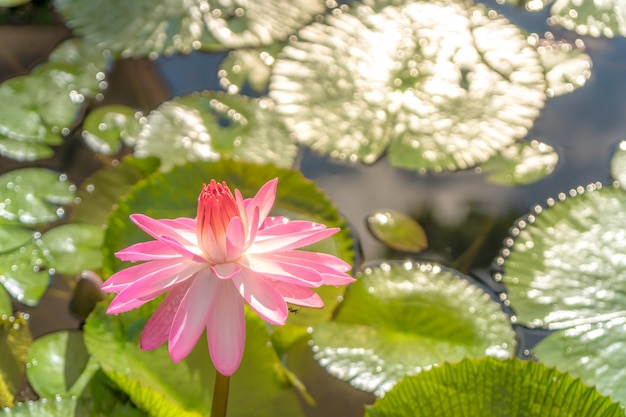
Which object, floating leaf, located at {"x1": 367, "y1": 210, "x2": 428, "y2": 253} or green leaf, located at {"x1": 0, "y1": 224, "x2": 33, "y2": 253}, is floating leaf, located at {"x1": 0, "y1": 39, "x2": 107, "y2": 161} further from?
floating leaf, located at {"x1": 367, "y1": 210, "x2": 428, "y2": 253}

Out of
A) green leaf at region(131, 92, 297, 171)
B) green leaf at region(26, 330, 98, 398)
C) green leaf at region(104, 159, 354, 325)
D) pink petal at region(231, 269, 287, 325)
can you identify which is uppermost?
→ pink petal at region(231, 269, 287, 325)

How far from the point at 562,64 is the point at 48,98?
3.56ft

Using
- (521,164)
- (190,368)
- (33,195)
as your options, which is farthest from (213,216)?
(521,164)

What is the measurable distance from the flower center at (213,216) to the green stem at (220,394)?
127mm

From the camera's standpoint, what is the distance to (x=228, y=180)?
1.24m

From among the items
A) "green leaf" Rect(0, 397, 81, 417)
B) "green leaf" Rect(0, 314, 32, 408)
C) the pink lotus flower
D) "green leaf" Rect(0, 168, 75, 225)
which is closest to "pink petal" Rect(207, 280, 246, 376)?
the pink lotus flower

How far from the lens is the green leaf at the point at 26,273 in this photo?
1.21 meters

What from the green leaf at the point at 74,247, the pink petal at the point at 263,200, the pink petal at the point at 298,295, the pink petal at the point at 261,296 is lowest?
the green leaf at the point at 74,247

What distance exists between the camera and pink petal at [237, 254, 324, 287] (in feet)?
2.23

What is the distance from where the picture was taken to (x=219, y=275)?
2.24ft

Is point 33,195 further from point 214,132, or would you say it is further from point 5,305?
point 214,132

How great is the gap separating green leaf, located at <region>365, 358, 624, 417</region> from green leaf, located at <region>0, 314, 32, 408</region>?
21.5 inches

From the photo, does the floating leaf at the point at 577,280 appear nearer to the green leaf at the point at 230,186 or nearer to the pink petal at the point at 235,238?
the green leaf at the point at 230,186

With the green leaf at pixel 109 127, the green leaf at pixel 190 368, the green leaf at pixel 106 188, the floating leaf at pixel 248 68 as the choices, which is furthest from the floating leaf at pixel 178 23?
the green leaf at pixel 190 368
